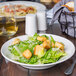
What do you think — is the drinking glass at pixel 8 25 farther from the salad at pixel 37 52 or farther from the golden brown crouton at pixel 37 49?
the golden brown crouton at pixel 37 49

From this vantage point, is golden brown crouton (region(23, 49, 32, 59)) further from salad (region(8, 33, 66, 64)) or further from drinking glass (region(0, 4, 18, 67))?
drinking glass (region(0, 4, 18, 67))

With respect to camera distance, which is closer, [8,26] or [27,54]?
[27,54]

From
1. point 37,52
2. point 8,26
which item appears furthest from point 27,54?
point 8,26

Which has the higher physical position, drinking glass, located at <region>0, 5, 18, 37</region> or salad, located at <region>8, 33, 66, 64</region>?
drinking glass, located at <region>0, 5, 18, 37</region>

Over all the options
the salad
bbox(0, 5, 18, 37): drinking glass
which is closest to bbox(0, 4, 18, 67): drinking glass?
bbox(0, 5, 18, 37): drinking glass

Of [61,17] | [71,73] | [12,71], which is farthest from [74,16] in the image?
[12,71]

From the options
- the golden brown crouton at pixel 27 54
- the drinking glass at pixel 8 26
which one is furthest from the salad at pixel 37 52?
the drinking glass at pixel 8 26

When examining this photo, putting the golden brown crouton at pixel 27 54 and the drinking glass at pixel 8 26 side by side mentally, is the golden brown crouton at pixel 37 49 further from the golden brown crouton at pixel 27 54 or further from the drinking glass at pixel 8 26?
the drinking glass at pixel 8 26

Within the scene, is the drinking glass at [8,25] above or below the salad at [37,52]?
above

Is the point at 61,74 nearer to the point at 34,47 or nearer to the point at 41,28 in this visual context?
the point at 34,47

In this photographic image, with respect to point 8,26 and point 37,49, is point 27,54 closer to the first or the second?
point 37,49

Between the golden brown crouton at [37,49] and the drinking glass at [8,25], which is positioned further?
the drinking glass at [8,25]

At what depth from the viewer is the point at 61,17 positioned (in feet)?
3.78

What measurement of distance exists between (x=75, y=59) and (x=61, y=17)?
34 centimetres
